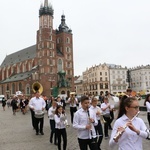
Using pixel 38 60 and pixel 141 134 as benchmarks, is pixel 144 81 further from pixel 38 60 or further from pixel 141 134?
pixel 141 134

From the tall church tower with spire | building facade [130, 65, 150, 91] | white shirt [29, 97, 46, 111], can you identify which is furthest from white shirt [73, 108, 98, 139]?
building facade [130, 65, 150, 91]

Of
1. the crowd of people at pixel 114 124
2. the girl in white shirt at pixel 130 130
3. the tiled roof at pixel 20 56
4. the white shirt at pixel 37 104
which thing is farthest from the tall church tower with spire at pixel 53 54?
the girl in white shirt at pixel 130 130

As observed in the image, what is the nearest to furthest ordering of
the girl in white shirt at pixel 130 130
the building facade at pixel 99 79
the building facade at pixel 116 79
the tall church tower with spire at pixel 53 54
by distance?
the girl in white shirt at pixel 130 130
the tall church tower with spire at pixel 53 54
the building facade at pixel 99 79
the building facade at pixel 116 79

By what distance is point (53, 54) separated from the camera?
69.4 m

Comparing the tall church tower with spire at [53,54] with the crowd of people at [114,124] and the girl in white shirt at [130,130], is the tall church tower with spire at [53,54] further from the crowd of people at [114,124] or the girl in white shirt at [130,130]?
the girl in white shirt at [130,130]

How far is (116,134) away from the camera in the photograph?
246cm

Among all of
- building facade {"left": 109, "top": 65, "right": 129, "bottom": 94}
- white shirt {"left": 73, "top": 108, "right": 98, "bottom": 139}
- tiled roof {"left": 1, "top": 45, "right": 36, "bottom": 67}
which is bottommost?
white shirt {"left": 73, "top": 108, "right": 98, "bottom": 139}

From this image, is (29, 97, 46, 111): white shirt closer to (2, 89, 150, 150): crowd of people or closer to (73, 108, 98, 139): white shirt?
(2, 89, 150, 150): crowd of people

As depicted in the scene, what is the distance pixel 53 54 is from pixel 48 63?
11.6 feet

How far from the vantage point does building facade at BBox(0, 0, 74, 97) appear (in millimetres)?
66250

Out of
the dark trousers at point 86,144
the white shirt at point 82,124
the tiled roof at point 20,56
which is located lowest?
the dark trousers at point 86,144

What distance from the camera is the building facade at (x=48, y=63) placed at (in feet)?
217

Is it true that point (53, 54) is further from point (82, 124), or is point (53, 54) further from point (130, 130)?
point (130, 130)

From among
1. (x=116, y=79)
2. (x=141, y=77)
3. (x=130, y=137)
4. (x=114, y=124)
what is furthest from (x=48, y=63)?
(x=130, y=137)
